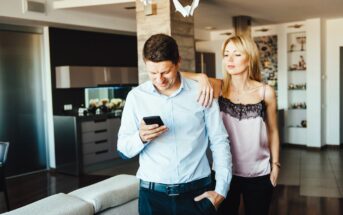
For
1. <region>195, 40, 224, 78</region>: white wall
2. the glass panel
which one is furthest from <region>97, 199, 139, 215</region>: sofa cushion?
<region>195, 40, 224, 78</region>: white wall

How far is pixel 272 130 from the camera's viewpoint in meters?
2.27

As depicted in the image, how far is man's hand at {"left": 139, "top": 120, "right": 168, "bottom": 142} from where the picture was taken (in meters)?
1.58

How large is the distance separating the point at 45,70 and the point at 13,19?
1259 millimetres

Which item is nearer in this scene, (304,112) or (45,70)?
(45,70)

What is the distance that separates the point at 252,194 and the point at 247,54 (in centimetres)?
74

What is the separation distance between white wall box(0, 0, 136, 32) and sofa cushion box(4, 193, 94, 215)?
412 centimetres

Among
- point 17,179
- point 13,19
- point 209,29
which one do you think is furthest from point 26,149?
point 209,29

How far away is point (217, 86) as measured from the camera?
2.17 metres

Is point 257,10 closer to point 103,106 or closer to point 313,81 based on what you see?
point 313,81

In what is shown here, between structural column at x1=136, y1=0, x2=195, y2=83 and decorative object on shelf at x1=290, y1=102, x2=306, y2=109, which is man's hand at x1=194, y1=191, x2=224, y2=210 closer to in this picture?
structural column at x1=136, y1=0, x2=195, y2=83

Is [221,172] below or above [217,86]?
below

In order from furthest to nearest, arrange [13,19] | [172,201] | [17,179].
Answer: [17,179] < [13,19] < [172,201]

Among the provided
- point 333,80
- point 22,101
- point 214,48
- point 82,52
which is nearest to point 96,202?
point 22,101

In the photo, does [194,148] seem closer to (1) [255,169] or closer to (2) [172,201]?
(2) [172,201]
